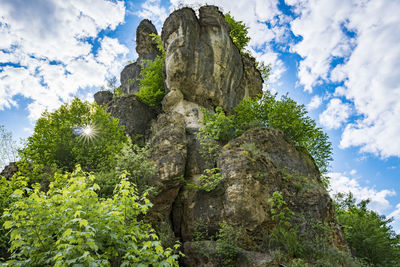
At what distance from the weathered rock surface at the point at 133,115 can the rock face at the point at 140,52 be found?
27.0ft

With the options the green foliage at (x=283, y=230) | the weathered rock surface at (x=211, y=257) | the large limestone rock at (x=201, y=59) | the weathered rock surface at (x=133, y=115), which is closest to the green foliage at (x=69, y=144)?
the weathered rock surface at (x=133, y=115)

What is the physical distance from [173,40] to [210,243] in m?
16.7

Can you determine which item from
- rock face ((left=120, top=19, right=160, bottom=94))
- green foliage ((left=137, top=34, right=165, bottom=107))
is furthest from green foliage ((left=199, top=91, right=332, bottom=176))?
rock face ((left=120, top=19, right=160, bottom=94))

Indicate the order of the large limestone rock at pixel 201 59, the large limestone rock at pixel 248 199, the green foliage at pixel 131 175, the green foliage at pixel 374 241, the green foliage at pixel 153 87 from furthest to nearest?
the green foliage at pixel 153 87 → the large limestone rock at pixel 201 59 → the green foliage at pixel 374 241 → the green foliage at pixel 131 175 → the large limestone rock at pixel 248 199

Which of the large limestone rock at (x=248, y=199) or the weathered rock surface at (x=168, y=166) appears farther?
the weathered rock surface at (x=168, y=166)

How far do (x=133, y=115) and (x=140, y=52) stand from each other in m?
14.5

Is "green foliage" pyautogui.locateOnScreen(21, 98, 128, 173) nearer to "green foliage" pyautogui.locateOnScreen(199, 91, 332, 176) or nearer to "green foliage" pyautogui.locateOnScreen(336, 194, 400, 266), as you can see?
"green foliage" pyautogui.locateOnScreen(199, 91, 332, 176)

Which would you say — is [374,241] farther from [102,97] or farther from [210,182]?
[102,97]

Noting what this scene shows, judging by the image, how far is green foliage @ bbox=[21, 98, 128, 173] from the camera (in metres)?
13.8

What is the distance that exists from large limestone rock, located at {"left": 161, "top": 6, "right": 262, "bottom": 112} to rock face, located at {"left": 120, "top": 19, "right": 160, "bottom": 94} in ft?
31.7

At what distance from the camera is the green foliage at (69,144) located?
13.8 m

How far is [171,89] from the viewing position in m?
20.6

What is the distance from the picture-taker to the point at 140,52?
105 ft

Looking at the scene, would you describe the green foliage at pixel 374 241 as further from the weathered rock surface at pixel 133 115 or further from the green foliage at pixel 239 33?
the green foliage at pixel 239 33
